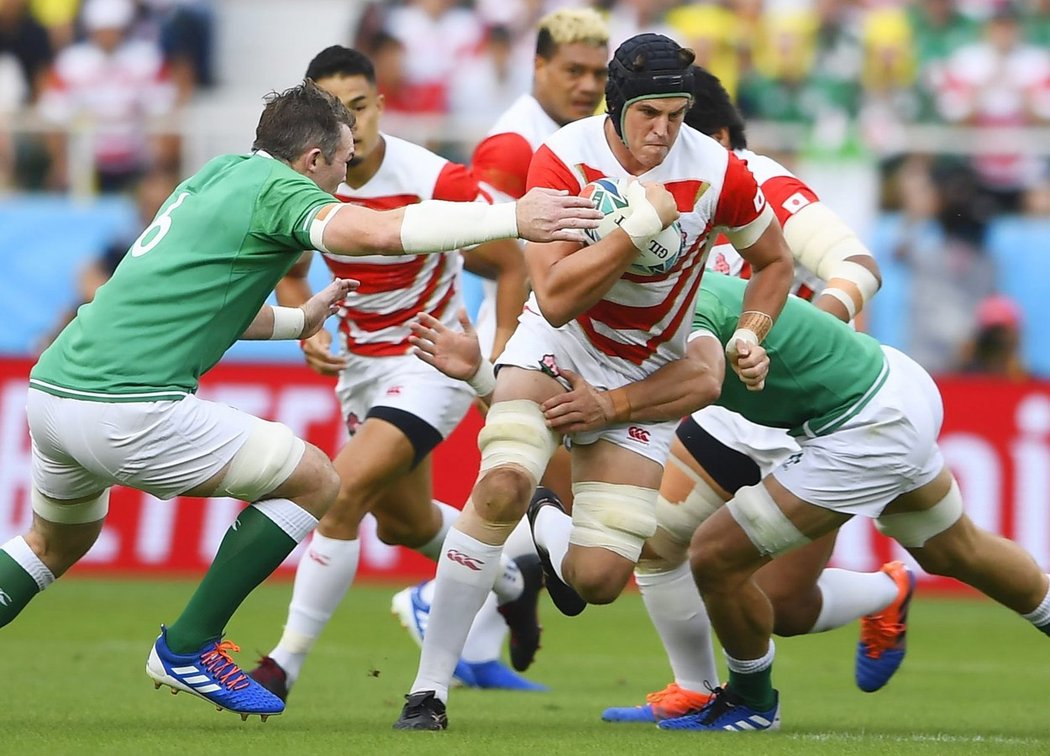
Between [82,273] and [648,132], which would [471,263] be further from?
[82,273]

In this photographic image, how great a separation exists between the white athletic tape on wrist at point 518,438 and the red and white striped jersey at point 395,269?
5.89 ft

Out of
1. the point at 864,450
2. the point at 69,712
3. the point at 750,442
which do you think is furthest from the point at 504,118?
the point at 69,712

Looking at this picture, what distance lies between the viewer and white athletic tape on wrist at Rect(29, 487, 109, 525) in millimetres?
→ 6199

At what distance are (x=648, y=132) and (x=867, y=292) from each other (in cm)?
148

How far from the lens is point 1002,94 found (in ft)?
52.1

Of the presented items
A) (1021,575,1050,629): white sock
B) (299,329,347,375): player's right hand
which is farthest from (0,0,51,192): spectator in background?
(1021,575,1050,629): white sock

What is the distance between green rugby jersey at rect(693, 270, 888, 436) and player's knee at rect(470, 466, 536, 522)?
0.94 m

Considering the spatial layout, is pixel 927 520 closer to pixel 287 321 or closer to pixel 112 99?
pixel 287 321

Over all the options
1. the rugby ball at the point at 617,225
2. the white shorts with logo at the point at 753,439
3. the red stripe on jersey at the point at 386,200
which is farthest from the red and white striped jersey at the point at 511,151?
the rugby ball at the point at 617,225

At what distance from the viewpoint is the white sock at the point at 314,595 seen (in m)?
7.35

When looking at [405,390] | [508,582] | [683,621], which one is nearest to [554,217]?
[683,621]

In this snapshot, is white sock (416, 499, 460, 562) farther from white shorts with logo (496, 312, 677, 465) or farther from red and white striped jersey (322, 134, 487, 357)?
white shorts with logo (496, 312, 677, 465)

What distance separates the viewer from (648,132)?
6.08m

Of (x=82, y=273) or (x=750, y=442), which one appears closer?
(x=750, y=442)
